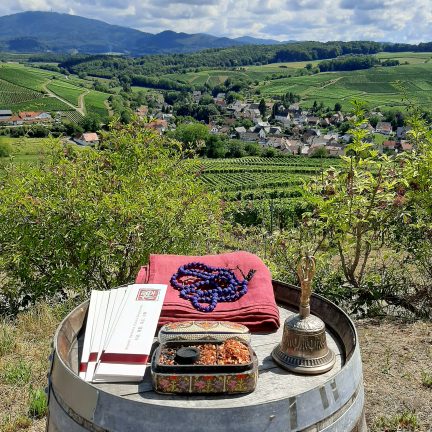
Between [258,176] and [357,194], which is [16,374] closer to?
[357,194]

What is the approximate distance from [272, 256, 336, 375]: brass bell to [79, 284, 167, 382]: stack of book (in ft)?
2.16

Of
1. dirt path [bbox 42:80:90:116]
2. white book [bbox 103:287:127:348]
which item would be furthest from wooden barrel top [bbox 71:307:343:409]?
dirt path [bbox 42:80:90:116]

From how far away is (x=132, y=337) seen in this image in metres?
2.29

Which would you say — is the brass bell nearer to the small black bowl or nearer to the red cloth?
the red cloth

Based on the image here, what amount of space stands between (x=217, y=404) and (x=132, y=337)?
0.60m

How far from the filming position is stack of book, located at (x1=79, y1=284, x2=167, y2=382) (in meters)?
2.09

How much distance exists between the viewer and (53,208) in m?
5.36

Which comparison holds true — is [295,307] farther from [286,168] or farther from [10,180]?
[286,168]

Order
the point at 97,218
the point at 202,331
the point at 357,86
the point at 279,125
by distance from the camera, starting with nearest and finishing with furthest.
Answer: the point at 202,331
the point at 97,218
the point at 279,125
the point at 357,86

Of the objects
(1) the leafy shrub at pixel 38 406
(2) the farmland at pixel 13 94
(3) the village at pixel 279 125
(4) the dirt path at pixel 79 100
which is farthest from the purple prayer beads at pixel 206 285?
(2) the farmland at pixel 13 94

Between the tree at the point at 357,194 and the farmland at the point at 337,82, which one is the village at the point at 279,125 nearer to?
the farmland at the point at 337,82

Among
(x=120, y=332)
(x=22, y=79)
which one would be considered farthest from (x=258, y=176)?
(x=22, y=79)

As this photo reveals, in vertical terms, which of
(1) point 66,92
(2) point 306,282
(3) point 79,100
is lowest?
(3) point 79,100

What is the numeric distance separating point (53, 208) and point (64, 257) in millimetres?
692
